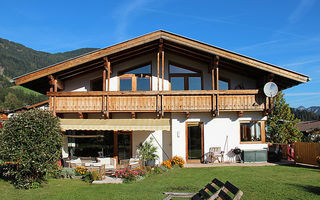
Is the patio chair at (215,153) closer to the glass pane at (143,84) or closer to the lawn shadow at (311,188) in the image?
the glass pane at (143,84)

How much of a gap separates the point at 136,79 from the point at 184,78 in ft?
11.1

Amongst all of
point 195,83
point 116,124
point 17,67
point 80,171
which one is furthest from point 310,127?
point 17,67

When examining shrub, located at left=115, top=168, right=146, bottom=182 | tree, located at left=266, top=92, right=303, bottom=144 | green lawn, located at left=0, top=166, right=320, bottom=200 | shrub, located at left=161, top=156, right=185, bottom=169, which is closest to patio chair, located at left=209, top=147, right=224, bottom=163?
shrub, located at left=161, top=156, right=185, bottom=169

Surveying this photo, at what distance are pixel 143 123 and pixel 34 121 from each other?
6.56m

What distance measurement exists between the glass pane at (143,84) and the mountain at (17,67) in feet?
258

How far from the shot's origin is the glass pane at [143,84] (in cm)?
1897

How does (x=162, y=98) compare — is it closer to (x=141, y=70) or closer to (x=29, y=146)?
(x=141, y=70)

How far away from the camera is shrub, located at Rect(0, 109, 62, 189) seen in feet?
36.1

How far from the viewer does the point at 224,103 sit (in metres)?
17.2

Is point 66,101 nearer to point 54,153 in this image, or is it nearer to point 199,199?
point 54,153

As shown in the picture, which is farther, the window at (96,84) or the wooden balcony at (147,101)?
the window at (96,84)

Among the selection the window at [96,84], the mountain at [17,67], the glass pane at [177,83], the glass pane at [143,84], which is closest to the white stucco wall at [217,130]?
the glass pane at [177,83]

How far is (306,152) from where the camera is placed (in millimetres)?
16766

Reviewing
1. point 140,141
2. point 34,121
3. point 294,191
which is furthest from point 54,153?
point 294,191
